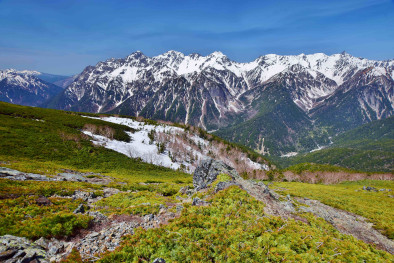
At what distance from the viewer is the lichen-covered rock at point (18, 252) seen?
9.74 m

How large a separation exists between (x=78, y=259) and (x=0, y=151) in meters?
59.5

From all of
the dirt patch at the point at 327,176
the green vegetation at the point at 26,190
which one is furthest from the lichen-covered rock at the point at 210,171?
the dirt patch at the point at 327,176

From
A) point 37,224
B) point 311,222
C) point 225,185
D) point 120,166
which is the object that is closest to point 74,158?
point 120,166

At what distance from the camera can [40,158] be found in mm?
53719

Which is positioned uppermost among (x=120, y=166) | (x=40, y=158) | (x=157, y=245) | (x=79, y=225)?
(x=157, y=245)

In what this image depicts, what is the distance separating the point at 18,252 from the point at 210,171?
2531cm

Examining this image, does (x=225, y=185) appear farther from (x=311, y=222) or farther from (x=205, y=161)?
(x=205, y=161)

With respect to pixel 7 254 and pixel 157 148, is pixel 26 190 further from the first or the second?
pixel 157 148

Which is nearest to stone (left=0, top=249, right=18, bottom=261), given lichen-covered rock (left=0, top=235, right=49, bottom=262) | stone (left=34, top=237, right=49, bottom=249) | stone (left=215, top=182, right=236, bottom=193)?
lichen-covered rock (left=0, top=235, right=49, bottom=262)

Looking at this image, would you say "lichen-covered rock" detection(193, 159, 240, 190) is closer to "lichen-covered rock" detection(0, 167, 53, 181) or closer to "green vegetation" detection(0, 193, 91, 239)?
"green vegetation" detection(0, 193, 91, 239)

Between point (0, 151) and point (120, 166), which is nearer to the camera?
point (0, 151)

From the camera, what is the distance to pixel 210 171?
31984 millimetres

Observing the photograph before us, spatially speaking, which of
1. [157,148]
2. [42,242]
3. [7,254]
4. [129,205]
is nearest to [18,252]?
[7,254]

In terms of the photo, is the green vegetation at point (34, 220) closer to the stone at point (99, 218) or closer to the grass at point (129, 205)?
the stone at point (99, 218)
